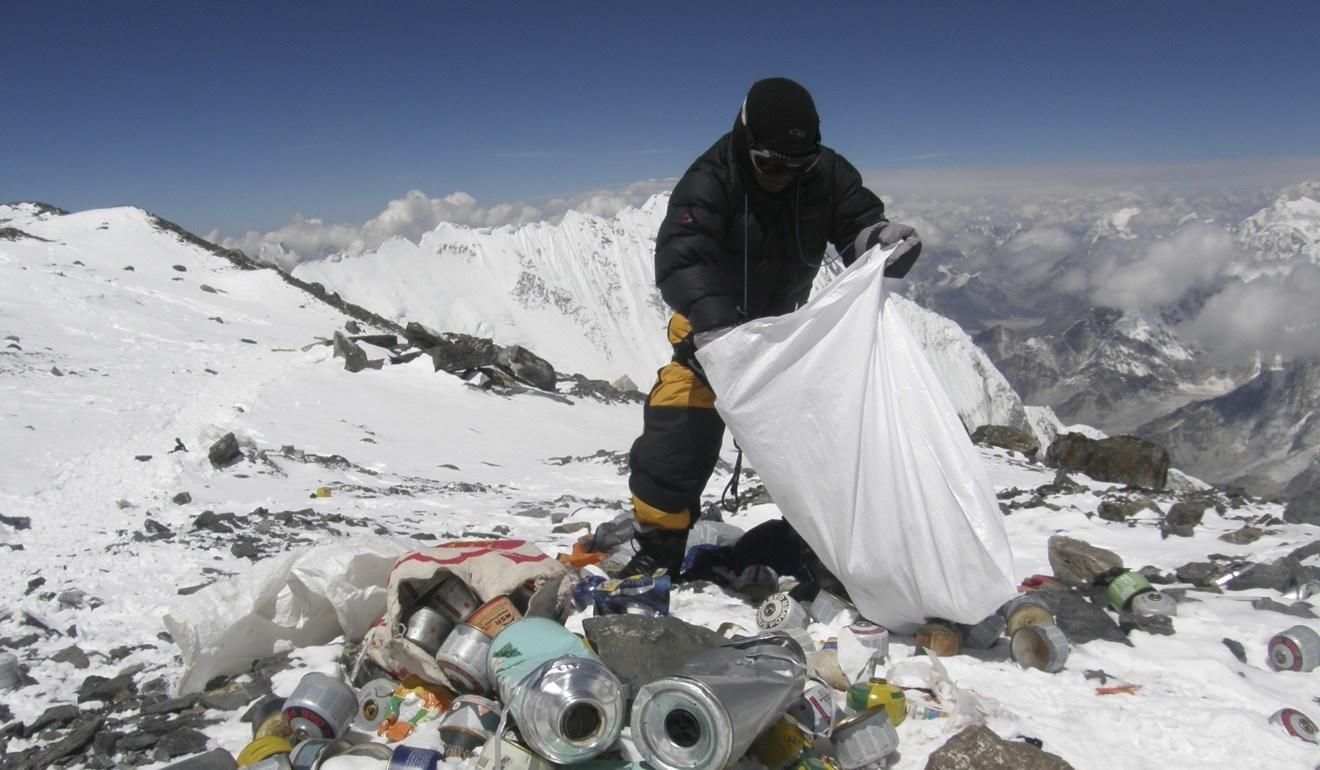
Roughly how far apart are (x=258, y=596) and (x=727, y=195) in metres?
2.75

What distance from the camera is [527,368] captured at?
56.6 feet

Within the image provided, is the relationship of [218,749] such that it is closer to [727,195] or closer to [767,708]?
[767,708]

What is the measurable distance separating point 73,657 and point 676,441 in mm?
2879

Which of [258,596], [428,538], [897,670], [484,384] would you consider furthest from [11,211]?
[897,670]

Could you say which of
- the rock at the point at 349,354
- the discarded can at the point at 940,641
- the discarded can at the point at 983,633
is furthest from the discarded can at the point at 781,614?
the rock at the point at 349,354

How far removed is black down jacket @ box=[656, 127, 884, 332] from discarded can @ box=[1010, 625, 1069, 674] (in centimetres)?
179

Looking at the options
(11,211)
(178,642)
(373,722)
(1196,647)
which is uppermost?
(11,211)

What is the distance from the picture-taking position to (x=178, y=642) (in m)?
3.26

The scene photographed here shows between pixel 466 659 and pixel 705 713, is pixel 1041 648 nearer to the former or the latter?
pixel 705 713

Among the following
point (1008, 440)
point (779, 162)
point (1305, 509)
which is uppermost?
point (779, 162)

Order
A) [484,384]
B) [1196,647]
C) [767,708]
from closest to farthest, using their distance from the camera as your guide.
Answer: [767,708] < [1196,647] < [484,384]

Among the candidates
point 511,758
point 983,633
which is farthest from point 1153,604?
point 511,758

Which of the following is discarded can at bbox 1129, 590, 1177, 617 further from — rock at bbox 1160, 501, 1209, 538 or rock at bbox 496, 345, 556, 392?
rock at bbox 496, 345, 556, 392

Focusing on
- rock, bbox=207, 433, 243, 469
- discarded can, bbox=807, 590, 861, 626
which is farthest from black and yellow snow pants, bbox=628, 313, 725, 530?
rock, bbox=207, 433, 243, 469
